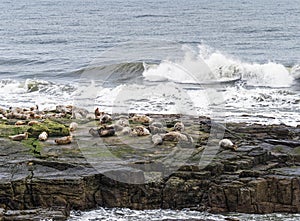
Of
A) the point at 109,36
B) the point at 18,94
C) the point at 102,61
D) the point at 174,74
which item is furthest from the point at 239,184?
the point at 109,36

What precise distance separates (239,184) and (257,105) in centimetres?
1211

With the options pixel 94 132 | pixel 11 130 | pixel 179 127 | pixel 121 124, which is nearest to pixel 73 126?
pixel 94 132

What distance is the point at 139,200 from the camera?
11.2 m

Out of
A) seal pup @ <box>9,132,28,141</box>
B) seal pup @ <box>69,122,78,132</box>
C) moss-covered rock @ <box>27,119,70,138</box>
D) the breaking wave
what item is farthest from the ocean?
seal pup @ <box>9,132,28,141</box>

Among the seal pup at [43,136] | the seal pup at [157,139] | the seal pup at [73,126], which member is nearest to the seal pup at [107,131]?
the seal pup at [73,126]

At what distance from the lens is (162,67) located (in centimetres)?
3338

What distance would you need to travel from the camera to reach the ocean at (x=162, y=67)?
2309 cm

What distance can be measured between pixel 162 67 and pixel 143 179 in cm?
2257

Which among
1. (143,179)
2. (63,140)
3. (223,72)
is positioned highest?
(223,72)

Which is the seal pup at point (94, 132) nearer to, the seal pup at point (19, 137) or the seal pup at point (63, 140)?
the seal pup at point (63, 140)

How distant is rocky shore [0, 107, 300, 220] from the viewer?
10.9 meters

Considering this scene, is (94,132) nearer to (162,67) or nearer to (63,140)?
(63,140)

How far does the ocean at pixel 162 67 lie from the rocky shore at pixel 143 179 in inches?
283

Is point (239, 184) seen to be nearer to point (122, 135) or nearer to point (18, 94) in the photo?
point (122, 135)
